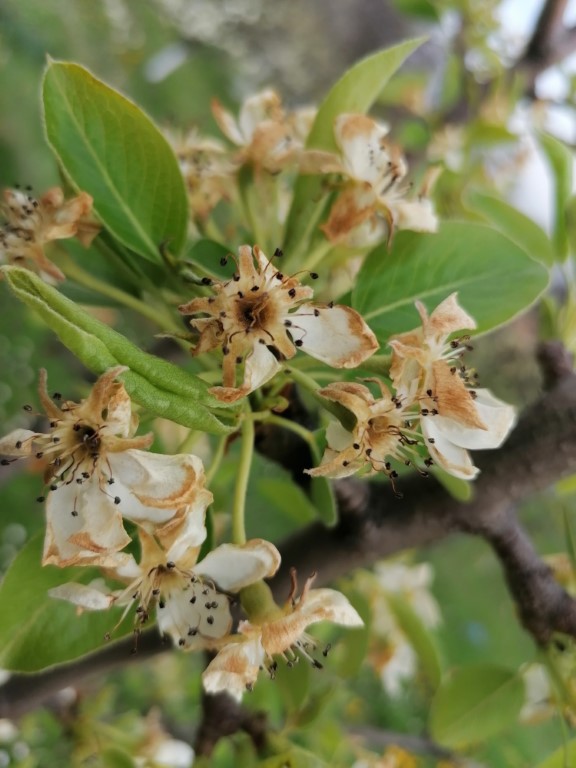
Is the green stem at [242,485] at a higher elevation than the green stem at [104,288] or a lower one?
lower

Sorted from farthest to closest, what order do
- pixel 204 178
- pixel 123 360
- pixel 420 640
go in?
pixel 420 640
pixel 204 178
pixel 123 360

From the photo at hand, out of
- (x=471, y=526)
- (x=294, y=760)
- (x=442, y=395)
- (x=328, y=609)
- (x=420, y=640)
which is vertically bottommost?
(x=420, y=640)

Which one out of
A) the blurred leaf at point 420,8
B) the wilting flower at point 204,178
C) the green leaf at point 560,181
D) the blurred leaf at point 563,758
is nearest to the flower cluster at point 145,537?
the wilting flower at point 204,178

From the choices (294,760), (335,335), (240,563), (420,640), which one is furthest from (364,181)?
(420,640)

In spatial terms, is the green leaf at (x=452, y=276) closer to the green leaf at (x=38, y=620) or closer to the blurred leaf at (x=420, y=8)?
the green leaf at (x=38, y=620)

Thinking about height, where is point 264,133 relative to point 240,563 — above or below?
above

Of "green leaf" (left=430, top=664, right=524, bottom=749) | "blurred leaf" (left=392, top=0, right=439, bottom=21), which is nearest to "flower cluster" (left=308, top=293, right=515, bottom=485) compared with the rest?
"green leaf" (left=430, top=664, right=524, bottom=749)

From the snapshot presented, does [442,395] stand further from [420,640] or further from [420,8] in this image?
[420,8]

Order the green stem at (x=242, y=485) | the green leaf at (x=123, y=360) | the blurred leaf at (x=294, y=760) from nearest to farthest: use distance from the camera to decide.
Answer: the green leaf at (x=123, y=360) < the green stem at (x=242, y=485) < the blurred leaf at (x=294, y=760)
